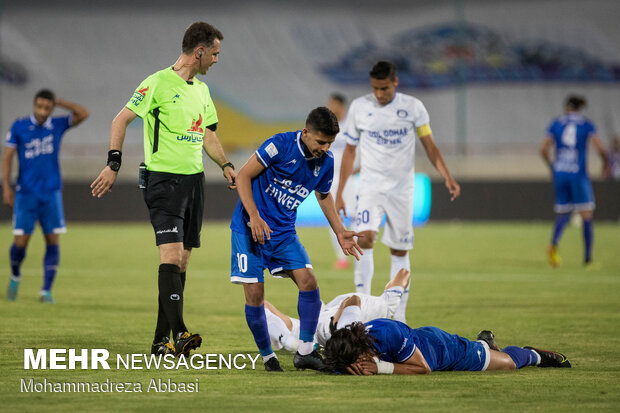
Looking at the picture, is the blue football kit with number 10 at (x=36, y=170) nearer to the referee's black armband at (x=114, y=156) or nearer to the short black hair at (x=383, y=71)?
the short black hair at (x=383, y=71)

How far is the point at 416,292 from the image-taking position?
1148 centimetres

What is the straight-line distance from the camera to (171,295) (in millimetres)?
7008

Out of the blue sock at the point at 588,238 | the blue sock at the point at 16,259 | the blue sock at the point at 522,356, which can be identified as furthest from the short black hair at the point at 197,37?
the blue sock at the point at 588,238

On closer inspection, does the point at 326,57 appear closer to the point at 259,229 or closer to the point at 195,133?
the point at 195,133

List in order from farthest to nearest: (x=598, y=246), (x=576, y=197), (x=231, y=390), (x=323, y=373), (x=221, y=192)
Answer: (x=221, y=192) < (x=598, y=246) < (x=576, y=197) < (x=323, y=373) < (x=231, y=390)

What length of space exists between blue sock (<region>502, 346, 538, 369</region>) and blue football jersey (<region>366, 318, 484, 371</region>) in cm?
29

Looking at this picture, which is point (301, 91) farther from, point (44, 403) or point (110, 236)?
point (44, 403)

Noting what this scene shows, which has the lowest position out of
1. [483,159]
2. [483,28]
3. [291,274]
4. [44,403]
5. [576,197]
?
[44,403]

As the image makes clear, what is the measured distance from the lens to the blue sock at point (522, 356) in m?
6.59

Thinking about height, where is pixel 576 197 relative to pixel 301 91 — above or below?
below

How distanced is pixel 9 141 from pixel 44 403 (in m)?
6.11

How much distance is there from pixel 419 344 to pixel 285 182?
4.69ft

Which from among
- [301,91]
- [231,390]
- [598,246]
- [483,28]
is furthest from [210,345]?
[483,28]

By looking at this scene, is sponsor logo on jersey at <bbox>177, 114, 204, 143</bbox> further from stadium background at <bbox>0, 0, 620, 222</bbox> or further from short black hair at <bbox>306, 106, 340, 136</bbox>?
stadium background at <bbox>0, 0, 620, 222</bbox>
